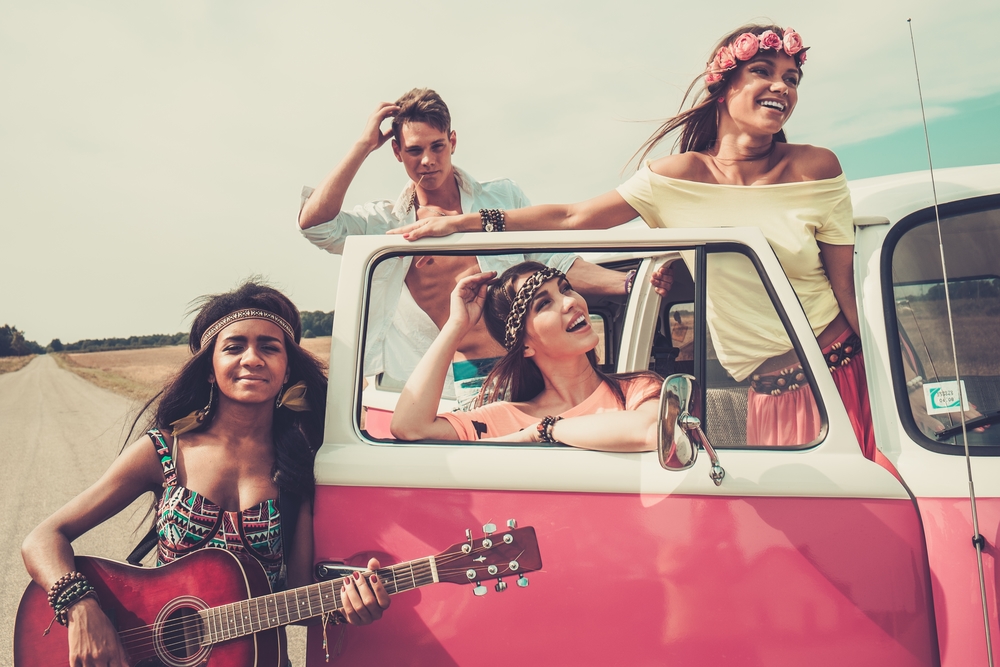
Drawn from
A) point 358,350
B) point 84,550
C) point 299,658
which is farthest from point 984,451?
point 84,550

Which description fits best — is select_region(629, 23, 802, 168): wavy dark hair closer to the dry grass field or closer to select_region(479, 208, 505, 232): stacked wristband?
select_region(479, 208, 505, 232): stacked wristband

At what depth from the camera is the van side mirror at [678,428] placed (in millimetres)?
1385

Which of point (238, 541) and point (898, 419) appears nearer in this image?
point (898, 419)

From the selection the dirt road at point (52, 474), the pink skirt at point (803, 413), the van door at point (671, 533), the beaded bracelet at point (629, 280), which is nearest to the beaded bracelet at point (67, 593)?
the dirt road at point (52, 474)

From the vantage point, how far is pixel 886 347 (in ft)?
5.71

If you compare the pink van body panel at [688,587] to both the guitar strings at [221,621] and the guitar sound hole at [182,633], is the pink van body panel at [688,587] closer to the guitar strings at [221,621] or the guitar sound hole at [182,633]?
the guitar strings at [221,621]

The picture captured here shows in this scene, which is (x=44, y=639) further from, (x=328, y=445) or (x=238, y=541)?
(x=328, y=445)

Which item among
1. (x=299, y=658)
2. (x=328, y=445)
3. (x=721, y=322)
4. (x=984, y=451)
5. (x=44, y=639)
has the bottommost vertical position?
(x=299, y=658)

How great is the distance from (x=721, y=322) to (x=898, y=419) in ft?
1.63

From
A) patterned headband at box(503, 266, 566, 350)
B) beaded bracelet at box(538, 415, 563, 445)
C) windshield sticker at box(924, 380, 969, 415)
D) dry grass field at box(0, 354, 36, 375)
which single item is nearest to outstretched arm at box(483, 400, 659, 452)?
beaded bracelet at box(538, 415, 563, 445)

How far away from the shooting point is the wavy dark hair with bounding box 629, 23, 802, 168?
7.43 feet

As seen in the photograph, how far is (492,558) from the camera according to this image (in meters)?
1.60

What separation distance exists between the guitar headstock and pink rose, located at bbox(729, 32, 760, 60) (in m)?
1.64

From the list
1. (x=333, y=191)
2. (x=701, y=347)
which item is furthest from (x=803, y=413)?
(x=333, y=191)
